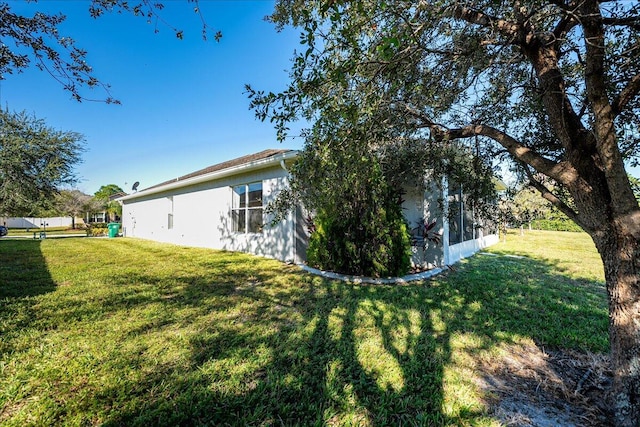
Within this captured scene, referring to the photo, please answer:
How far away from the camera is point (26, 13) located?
308 centimetres

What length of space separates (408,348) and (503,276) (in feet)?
16.7

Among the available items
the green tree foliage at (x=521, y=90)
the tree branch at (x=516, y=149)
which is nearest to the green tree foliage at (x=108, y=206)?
the green tree foliage at (x=521, y=90)

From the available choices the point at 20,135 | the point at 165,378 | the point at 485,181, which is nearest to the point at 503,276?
the point at 485,181

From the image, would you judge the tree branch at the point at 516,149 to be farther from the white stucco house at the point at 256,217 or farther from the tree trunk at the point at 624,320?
the white stucco house at the point at 256,217

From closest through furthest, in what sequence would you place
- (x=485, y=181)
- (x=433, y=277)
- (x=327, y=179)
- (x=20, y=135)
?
1. (x=327, y=179)
2. (x=485, y=181)
3. (x=433, y=277)
4. (x=20, y=135)

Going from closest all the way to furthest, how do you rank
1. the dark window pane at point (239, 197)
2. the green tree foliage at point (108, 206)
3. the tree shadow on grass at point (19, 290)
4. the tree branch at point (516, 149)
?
1. the tree branch at point (516, 149)
2. the tree shadow on grass at point (19, 290)
3. the dark window pane at point (239, 197)
4. the green tree foliage at point (108, 206)

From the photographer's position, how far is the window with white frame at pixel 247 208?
9.63m

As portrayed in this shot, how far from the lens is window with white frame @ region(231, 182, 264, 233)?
963cm

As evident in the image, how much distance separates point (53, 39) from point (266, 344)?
4.22m

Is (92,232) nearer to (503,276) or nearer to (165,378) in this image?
(165,378)

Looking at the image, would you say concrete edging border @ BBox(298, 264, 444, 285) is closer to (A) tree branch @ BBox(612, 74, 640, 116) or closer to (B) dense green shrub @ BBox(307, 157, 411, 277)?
(B) dense green shrub @ BBox(307, 157, 411, 277)

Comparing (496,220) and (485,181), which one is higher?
(485,181)

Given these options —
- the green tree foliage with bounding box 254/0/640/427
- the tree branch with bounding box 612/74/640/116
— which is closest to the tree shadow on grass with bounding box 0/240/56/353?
the green tree foliage with bounding box 254/0/640/427

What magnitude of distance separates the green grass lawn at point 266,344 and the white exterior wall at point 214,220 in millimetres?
2639
